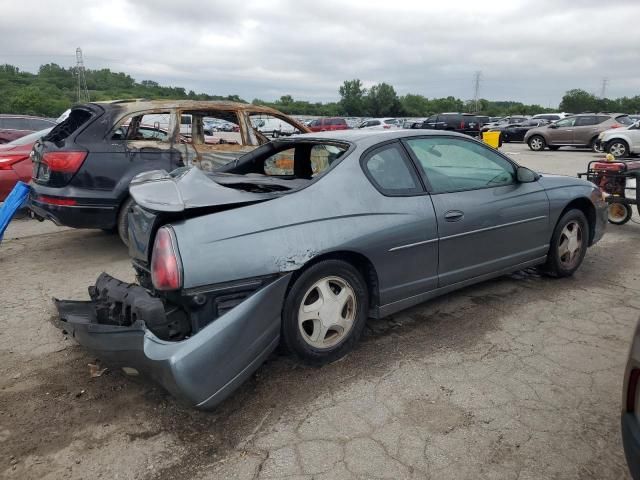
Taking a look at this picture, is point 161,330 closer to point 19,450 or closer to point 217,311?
point 217,311

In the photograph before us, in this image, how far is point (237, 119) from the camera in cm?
653

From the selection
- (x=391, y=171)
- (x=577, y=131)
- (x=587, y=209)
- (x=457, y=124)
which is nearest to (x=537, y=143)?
(x=577, y=131)

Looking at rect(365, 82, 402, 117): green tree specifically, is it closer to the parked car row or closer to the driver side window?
the parked car row

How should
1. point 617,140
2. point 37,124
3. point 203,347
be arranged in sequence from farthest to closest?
1. point 617,140
2. point 37,124
3. point 203,347

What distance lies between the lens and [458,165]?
4070 millimetres

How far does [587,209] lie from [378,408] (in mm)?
3338

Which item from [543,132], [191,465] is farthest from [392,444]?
[543,132]

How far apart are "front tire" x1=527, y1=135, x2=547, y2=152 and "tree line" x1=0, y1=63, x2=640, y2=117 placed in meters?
15.2

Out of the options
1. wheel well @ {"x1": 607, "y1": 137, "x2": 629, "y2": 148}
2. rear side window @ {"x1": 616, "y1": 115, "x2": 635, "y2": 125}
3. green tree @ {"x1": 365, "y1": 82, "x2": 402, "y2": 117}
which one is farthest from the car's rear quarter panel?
green tree @ {"x1": 365, "y1": 82, "x2": 402, "y2": 117}

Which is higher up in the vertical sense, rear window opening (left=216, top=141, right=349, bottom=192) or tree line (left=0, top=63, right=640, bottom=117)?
tree line (left=0, top=63, right=640, bottom=117)

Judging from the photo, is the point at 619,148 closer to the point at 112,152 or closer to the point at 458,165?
the point at 458,165

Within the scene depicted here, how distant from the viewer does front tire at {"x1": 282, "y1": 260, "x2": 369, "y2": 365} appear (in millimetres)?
2963

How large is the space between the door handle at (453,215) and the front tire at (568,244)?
4.49 feet

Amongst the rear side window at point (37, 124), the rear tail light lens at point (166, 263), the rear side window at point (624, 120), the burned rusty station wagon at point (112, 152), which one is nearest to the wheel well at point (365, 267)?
the rear tail light lens at point (166, 263)
